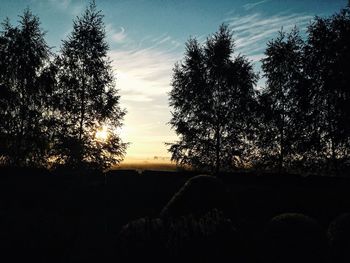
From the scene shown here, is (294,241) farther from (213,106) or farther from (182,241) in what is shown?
(213,106)

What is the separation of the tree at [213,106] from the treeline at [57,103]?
470cm

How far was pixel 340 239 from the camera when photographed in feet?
30.7

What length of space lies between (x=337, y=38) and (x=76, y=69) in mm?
17427

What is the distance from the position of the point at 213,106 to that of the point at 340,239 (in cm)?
1850

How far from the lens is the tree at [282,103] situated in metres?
26.3

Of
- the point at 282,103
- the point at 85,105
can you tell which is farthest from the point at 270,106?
the point at 85,105

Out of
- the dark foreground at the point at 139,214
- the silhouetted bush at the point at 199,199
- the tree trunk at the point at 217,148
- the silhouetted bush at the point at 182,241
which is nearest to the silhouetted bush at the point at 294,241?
the dark foreground at the point at 139,214

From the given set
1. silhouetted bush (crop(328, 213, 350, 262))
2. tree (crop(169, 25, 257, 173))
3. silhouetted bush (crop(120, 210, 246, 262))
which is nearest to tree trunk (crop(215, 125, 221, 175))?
tree (crop(169, 25, 257, 173))

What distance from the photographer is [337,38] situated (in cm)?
2591

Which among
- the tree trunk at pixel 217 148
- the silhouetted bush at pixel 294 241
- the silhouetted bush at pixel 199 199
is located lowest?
the silhouetted bush at pixel 294 241

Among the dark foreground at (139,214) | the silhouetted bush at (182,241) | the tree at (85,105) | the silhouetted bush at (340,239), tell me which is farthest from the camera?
the tree at (85,105)

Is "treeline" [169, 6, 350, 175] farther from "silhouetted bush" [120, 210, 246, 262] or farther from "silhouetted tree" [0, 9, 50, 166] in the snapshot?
"silhouetted bush" [120, 210, 246, 262]

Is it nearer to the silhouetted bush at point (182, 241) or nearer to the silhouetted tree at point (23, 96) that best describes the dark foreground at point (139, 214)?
the silhouetted bush at point (182, 241)

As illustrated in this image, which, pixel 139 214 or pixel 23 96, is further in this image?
pixel 23 96
